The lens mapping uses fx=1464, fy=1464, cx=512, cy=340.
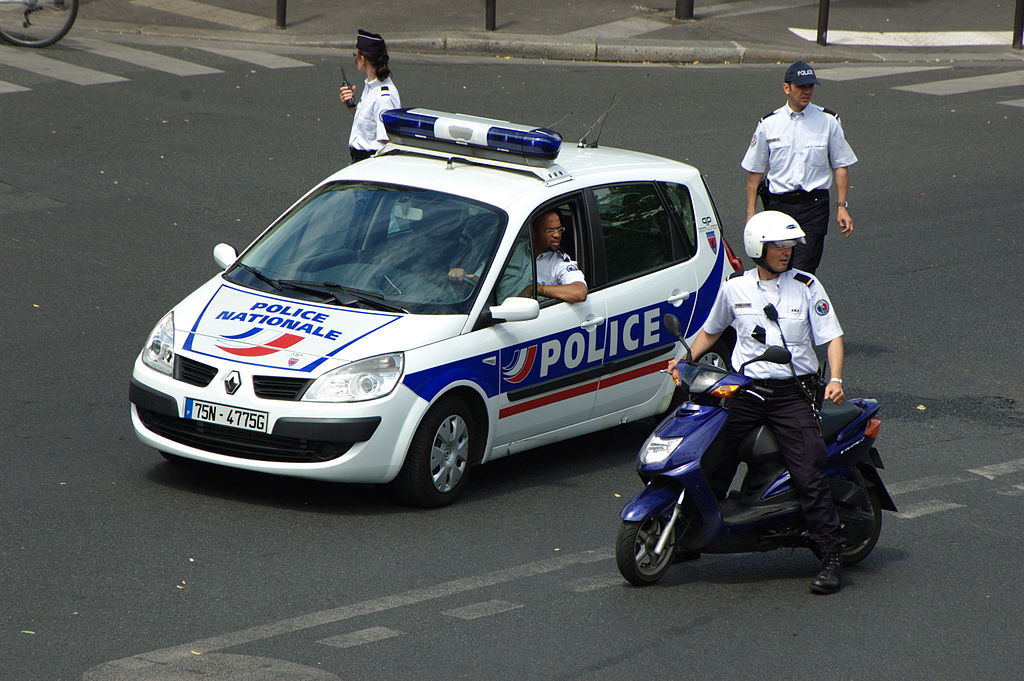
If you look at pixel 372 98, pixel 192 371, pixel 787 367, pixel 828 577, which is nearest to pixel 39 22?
pixel 372 98

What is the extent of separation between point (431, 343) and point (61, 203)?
6.38 metres

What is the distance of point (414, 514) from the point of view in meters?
7.26

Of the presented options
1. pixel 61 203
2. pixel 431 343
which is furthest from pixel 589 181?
pixel 61 203

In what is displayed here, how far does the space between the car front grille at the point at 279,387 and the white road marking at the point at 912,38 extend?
16.0 metres

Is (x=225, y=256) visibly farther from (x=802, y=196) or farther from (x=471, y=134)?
(x=802, y=196)

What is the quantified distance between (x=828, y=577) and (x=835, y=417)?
2.35 ft

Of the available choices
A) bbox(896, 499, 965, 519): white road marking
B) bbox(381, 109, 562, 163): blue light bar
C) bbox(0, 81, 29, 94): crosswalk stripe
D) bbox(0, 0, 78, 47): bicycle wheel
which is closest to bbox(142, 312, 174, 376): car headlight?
bbox(381, 109, 562, 163): blue light bar

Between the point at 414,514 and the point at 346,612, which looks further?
the point at 414,514

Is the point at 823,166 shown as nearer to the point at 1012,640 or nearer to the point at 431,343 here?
the point at 431,343

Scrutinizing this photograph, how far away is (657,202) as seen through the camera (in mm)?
8727

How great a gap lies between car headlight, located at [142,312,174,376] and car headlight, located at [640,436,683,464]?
2488 millimetres

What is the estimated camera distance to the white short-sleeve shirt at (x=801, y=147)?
9.78 m

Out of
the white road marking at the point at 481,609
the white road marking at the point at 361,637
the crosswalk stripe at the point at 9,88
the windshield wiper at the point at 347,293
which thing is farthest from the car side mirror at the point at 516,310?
the crosswalk stripe at the point at 9,88

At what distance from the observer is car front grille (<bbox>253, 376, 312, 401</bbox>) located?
7.02 m
